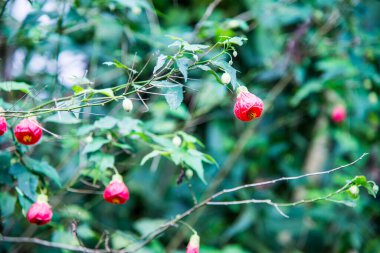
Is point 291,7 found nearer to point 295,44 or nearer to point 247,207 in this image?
point 295,44

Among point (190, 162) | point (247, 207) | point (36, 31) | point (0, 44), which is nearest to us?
point (190, 162)

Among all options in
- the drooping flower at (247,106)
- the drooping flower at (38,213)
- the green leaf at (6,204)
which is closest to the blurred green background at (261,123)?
the green leaf at (6,204)

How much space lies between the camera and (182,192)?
8.96 feet

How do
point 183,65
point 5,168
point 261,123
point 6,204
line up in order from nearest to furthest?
1. point 183,65
2. point 5,168
3. point 6,204
4. point 261,123

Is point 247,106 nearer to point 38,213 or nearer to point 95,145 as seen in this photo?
point 95,145

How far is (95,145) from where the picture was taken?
4.24 feet

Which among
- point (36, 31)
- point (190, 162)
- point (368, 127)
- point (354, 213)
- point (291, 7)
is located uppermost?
point (36, 31)

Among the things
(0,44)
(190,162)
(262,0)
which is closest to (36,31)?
(0,44)

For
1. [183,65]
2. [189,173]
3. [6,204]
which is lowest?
[6,204]

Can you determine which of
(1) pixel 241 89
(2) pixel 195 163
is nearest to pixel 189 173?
(2) pixel 195 163

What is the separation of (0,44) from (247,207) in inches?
61.6

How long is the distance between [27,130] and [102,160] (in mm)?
294

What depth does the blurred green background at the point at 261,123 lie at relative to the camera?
2285 mm

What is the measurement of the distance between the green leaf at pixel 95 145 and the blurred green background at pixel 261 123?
77 centimetres
